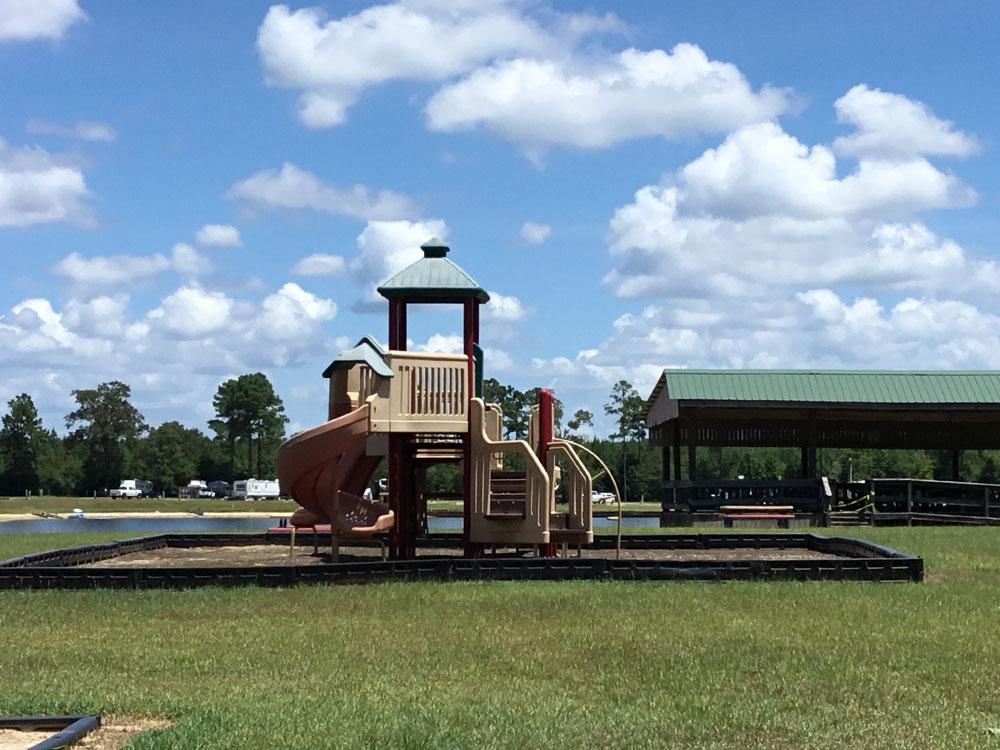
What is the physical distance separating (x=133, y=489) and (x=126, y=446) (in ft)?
50.0

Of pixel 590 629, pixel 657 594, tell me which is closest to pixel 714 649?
pixel 590 629

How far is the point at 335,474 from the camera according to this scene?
20281 mm

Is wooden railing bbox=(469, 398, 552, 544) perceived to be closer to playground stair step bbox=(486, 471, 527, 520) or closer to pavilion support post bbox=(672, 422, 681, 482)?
playground stair step bbox=(486, 471, 527, 520)

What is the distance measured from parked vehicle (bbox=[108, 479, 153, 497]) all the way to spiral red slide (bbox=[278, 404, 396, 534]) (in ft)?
279

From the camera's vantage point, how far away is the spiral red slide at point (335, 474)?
708 inches

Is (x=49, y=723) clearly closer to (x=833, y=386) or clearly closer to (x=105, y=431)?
(x=833, y=386)

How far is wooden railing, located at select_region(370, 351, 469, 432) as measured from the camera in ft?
58.0

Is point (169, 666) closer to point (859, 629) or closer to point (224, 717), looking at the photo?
point (224, 717)

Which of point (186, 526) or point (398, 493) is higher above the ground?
point (398, 493)

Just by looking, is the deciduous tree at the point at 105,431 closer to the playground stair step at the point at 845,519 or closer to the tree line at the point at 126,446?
the tree line at the point at 126,446

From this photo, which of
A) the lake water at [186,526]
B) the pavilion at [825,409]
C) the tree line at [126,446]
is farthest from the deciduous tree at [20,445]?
the pavilion at [825,409]

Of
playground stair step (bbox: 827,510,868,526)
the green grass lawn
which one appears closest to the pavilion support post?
playground stair step (bbox: 827,510,868,526)

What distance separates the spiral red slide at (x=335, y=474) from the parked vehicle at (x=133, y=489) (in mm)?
84980

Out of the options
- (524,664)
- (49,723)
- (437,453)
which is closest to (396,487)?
(437,453)
